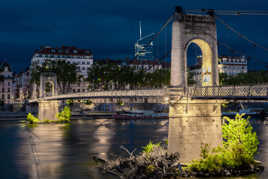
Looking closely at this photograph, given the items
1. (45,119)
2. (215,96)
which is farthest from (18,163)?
(45,119)

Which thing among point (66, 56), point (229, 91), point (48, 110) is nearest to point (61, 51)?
point (66, 56)

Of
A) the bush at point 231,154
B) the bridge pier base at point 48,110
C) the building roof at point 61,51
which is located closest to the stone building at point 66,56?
the building roof at point 61,51

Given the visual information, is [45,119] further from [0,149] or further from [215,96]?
[215,96]

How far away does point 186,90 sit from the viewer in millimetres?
32125

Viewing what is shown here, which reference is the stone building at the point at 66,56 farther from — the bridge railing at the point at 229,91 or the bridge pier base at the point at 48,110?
the bridge railing at the point at 229,91

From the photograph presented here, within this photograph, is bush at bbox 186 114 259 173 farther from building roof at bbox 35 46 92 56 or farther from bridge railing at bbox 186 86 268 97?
building roof at bbox 35 46 92 56

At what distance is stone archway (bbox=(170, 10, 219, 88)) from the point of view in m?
32.2

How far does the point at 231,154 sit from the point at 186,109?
16.2 ft

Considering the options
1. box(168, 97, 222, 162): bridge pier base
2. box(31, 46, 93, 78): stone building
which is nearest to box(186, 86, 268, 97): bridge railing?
box(168, 97, 222, 162): bridge pier base

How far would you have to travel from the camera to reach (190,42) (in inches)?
1302

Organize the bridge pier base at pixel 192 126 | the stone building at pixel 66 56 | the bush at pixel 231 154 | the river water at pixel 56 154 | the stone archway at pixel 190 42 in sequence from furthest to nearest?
the stone building at pixel 66 56, the river water at pixel 56 154, the stone archway at pixel 190 42, the bridge pier base at pixel 192 126, the bush at pixel 231 154

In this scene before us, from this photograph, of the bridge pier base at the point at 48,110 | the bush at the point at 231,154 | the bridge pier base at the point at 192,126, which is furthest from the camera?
the bridge pier base at the point at 48,110

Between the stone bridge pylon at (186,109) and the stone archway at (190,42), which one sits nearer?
the stone bridge pylon at (186,109)

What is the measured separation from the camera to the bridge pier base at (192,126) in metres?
31.9
